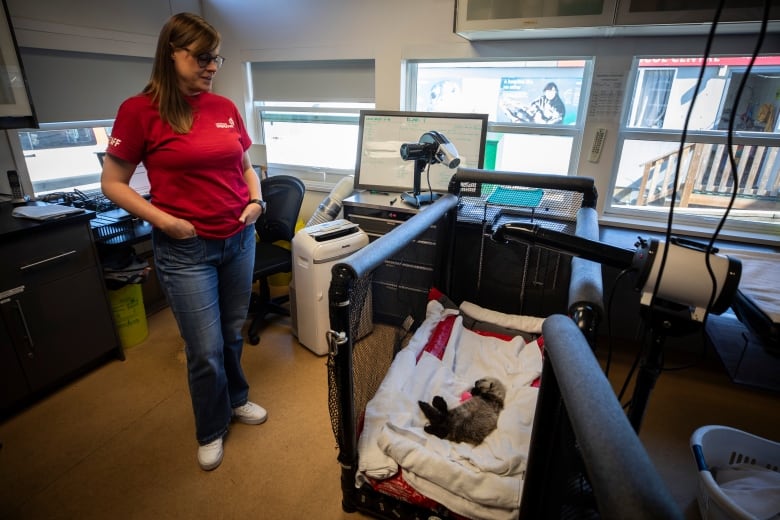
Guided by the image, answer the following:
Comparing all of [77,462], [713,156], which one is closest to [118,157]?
[77,462]

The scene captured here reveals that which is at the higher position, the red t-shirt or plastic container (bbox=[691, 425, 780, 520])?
the red t-shirt

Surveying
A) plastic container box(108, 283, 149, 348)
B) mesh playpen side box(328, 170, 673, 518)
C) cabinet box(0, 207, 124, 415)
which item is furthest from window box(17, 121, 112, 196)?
mesh playpen side box(328, 170, 673, 518)

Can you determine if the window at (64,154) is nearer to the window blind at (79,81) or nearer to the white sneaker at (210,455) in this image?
the window blind at (79,81)

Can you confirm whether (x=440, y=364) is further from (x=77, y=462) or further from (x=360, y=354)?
A: (x=77, y=462)

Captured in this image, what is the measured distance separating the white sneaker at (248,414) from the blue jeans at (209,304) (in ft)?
0.30

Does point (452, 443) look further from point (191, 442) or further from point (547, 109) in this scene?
point (547, 109)

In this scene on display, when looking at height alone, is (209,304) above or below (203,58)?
below

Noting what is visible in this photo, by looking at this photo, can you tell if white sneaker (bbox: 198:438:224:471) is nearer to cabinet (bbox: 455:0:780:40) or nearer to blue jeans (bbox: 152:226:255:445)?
blue jeans (bbox: 152:226:255:445)

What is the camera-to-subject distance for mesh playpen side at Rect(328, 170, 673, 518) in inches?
30.3

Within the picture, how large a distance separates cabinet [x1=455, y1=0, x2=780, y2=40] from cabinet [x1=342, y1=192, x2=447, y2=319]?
1.05 m

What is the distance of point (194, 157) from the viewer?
1316mm

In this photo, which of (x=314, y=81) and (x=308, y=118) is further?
(x=308, y=118)

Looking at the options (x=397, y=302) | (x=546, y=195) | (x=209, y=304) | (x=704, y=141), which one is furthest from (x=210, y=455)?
(x=704, y=141)

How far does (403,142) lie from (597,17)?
123cm
